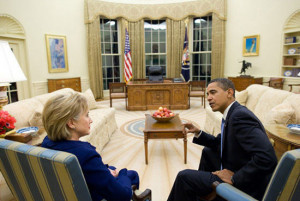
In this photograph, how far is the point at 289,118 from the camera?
2.75 m

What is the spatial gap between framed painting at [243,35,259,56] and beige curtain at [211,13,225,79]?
2.60 ft

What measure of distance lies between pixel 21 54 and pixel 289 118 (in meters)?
7.36

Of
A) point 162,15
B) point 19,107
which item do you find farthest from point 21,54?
point 162,15

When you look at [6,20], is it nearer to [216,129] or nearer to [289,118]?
[216,129]

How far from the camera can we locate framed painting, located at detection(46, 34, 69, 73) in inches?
288

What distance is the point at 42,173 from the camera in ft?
3.31

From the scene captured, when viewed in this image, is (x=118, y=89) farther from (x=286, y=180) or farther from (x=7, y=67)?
(x=286, y=180)

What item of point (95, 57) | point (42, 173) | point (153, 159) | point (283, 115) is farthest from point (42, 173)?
point (95, 57)

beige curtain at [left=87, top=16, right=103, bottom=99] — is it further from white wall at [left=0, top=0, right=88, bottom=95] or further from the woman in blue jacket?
the woman in blue jacket

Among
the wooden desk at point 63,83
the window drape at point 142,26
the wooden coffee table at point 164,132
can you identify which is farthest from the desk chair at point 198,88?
the wooden desk at point 63,83

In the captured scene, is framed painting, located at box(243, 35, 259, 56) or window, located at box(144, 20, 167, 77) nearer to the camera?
framed painting, located at box(243, 35, 259, 56)

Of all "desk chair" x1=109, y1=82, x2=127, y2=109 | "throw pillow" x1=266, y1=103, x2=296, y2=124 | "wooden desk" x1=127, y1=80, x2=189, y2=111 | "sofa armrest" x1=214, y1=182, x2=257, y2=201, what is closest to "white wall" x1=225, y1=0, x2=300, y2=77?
"wooden desk" x1=127, y1=80, x2=189, y2=111

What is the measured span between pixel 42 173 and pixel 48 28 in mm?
7425

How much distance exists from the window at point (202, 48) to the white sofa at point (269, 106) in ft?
15.1
